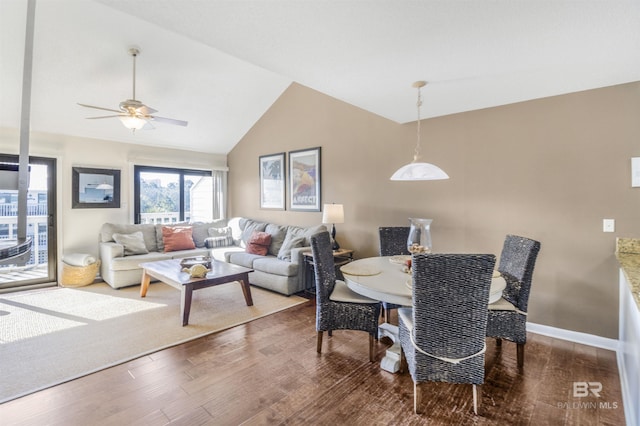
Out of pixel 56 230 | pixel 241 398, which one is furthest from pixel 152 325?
pixel 56 230

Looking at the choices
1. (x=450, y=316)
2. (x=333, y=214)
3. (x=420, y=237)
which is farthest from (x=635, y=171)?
(x=333, y=214)

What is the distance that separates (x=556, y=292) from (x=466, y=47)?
250 cm

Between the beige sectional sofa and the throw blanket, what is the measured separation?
0.66 feet

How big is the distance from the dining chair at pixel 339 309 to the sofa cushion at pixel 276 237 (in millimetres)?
2451

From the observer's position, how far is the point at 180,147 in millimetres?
6070

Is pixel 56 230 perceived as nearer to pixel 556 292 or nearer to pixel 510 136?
pixel 510 136

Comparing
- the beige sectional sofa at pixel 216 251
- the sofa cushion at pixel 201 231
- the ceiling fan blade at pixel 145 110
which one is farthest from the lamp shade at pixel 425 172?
the sofa cushion at pixel 201 231

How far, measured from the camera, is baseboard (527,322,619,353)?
2742mm

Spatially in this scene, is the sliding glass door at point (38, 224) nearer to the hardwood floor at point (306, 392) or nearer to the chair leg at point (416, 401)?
the hardwood floor at point (306, 392)

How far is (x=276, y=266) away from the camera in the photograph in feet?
14.1

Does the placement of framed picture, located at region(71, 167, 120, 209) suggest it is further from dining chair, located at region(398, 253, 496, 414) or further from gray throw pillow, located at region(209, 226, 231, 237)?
dining chair, located at region(398, 253, 496, 414)

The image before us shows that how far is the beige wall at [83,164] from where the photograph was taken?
4566 mm

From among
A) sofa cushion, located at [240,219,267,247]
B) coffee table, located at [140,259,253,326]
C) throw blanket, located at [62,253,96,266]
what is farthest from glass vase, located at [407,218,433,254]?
throw blanket, located at [62,253,96,266]

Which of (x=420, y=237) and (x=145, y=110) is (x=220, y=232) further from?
(x=420, y=237)
